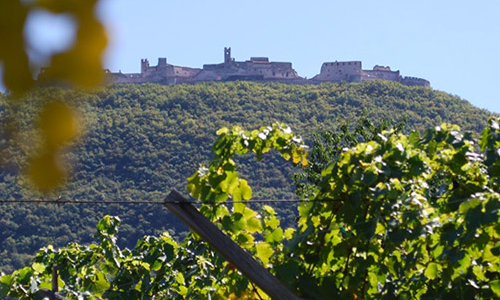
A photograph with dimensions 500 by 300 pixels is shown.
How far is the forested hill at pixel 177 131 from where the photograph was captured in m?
20.5

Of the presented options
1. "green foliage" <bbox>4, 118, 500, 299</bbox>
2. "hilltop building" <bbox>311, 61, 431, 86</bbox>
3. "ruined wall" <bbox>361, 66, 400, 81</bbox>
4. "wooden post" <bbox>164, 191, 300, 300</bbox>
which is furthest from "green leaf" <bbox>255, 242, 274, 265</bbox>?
"ruined wall" <bbox>361, 66, 400, 81</bbox>

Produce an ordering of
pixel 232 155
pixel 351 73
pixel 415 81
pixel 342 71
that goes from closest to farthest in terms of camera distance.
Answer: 1. pixel 232 155
2. pixel 415 81
3. pixel 351 73
4. pixel 342 71

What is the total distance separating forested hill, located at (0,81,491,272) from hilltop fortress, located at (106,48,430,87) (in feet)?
49.0

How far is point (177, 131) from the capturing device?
176ft

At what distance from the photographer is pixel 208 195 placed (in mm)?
3936

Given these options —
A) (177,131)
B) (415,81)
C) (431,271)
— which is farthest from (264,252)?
(415,81)

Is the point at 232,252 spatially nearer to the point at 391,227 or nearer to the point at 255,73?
the point at 391,227

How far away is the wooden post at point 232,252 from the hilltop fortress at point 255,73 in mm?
80341

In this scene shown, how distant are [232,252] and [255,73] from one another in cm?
8655

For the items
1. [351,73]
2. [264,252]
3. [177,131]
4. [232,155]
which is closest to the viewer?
[264,252]

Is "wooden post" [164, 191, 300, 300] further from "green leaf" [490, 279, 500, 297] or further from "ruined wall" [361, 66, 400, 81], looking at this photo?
"ruined wall" [361, 66, 400, 81]

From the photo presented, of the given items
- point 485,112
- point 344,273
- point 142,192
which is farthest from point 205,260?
point 485,112

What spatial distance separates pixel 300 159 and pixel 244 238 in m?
0.47

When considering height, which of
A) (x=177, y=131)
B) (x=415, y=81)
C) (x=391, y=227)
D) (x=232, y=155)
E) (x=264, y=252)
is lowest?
(x=177, y=131)
